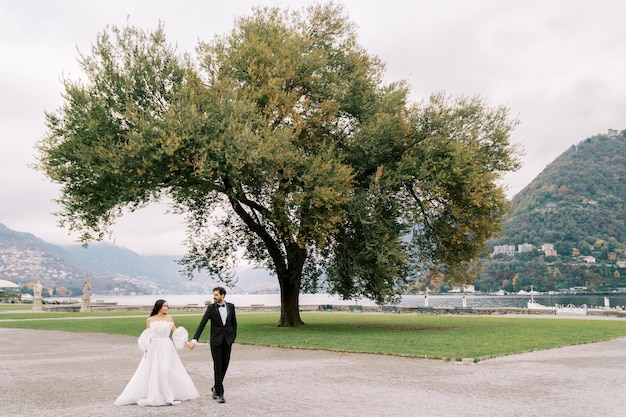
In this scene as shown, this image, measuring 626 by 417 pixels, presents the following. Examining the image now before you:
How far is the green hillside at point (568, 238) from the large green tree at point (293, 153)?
435 feet

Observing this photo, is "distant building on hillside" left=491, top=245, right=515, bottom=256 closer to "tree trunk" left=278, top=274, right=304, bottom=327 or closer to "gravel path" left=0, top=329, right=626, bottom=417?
"tree trunk" left=278, top=274, right=304, bottom=327

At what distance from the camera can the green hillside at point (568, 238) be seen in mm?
154500

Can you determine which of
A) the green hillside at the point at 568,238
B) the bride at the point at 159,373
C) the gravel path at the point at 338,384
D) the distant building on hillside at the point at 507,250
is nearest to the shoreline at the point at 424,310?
the gravel path at the point at 338,384

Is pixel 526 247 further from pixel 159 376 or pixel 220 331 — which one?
pixel 159 376

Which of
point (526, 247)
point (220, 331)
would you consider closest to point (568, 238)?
point (526, 247)

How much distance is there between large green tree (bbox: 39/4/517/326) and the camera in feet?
80.2

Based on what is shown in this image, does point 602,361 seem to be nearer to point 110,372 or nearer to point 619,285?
point 110,372

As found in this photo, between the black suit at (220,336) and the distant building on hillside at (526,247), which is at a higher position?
the distant building on hillside at (526,247)

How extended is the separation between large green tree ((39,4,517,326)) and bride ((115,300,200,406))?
13.2 metres

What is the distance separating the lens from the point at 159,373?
33.7ft

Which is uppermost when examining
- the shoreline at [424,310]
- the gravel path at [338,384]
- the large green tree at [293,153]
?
the large green tree at [293,153]

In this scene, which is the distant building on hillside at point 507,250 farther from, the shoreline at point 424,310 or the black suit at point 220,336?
the black suit at point 220,336

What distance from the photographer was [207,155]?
23.9m

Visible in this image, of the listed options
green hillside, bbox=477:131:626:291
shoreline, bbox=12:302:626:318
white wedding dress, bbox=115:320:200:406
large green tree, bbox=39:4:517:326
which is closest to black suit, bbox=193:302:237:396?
white wedding dress, bbox=115:320:200:406
